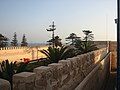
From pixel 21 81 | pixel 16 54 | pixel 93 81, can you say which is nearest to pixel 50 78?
pixel 21 81

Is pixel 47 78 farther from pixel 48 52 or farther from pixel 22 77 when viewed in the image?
pixel 48 52

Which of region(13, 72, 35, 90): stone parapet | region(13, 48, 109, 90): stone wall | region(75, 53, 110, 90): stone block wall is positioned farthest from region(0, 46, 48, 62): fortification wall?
region(13, 72, 35, 90): stone parapet

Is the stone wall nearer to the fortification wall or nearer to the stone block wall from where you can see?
the stone block wall

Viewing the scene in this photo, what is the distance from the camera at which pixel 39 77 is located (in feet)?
16.8

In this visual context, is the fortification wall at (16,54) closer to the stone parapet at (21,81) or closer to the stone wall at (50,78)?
the stone wall at (50,78)

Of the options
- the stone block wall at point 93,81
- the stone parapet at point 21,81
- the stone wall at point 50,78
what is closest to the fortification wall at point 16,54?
the stone block wall at point 93,81

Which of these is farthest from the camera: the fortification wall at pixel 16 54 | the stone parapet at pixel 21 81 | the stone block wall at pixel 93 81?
the fortification wall at pixel 16 54

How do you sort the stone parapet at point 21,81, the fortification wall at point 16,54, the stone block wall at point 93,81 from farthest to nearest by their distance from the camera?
the fortification wall at point 16,54
the stone block wall at point 93,81
the stone parapet at point 21,81

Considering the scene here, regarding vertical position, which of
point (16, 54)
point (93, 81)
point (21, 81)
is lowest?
point (93, 81)

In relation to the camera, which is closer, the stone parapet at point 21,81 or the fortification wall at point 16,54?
the stone parapet at point 21,81

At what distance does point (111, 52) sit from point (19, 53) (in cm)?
1232

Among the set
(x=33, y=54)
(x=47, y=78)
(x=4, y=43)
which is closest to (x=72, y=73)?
(x=47, y=78)

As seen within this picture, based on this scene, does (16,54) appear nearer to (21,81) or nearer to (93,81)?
(93,81)

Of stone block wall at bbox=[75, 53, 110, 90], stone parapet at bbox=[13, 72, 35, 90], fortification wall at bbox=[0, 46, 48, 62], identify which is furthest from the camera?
fortification wall at bbox=[0, 46, 48, 62]
